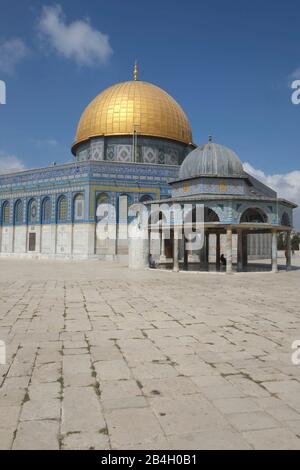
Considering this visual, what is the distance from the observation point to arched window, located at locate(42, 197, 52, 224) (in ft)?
108

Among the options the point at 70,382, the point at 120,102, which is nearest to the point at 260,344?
the point at 70,382

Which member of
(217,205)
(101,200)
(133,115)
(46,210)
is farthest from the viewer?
(133,115)

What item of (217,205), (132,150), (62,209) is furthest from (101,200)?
(217,205)

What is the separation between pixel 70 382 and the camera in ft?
13.3

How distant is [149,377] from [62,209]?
29.2 metres

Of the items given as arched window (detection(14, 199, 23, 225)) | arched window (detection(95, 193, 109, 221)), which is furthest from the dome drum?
arched window (detection(14, 199, 23, 225))

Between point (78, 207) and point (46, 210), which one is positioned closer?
point (78, 207)

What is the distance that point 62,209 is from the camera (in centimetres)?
3222

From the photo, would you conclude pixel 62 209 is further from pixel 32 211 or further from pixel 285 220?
pixel 285 220

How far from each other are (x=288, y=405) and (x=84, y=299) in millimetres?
6841

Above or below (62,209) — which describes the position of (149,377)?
below

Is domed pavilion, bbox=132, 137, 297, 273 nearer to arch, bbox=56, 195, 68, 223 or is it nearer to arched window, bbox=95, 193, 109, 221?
arched window, bbox=95, 193, 109, 221

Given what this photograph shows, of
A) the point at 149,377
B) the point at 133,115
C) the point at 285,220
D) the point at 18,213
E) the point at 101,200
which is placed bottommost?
the point at 149,377

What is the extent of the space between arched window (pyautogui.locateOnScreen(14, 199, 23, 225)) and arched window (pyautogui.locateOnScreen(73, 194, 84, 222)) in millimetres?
6502
